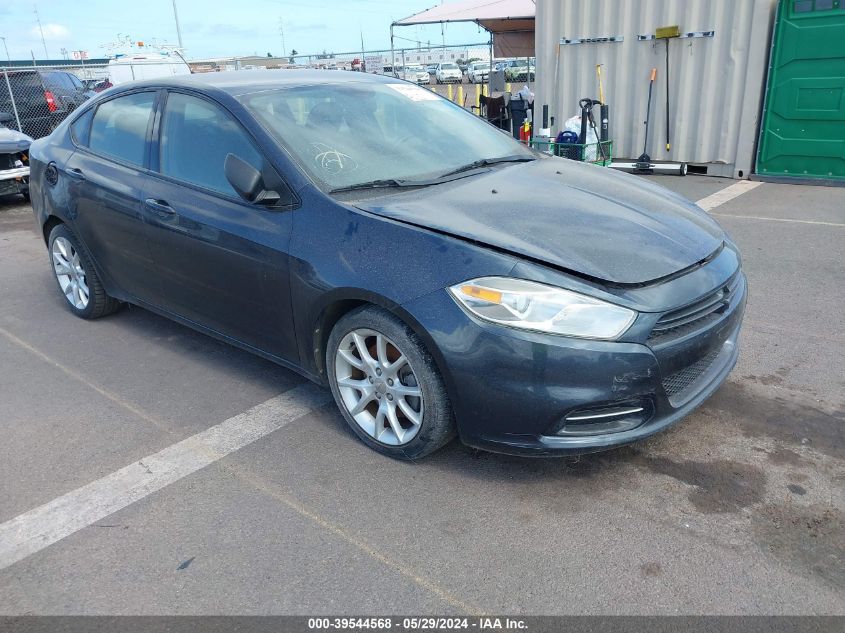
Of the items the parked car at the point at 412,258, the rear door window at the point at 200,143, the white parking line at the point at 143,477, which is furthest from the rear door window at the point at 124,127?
the white parking line at the point at 143,477

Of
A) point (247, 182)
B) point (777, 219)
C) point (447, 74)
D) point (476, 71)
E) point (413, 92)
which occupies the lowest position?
point (447, 74)

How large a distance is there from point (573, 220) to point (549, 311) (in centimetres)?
61

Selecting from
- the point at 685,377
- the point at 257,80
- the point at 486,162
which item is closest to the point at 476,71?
the point at 257,80

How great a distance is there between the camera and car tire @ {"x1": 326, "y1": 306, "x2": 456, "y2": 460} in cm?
282

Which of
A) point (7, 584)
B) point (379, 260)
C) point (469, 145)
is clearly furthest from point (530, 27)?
point (7, 584)

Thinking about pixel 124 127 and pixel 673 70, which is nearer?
pixel 124 127

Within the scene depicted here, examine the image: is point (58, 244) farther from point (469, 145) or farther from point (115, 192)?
point (469, 145)

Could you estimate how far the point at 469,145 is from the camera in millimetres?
3936

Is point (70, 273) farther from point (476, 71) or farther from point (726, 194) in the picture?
point (476, 71)

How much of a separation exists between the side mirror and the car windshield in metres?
0.21

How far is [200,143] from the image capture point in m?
3.69

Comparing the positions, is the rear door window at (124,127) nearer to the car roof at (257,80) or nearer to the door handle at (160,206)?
the car roof at (257,80)

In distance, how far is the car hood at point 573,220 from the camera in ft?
8.95

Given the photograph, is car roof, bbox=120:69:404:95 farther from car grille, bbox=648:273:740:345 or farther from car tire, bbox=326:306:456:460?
car grille, bbox=648:273:740:345
